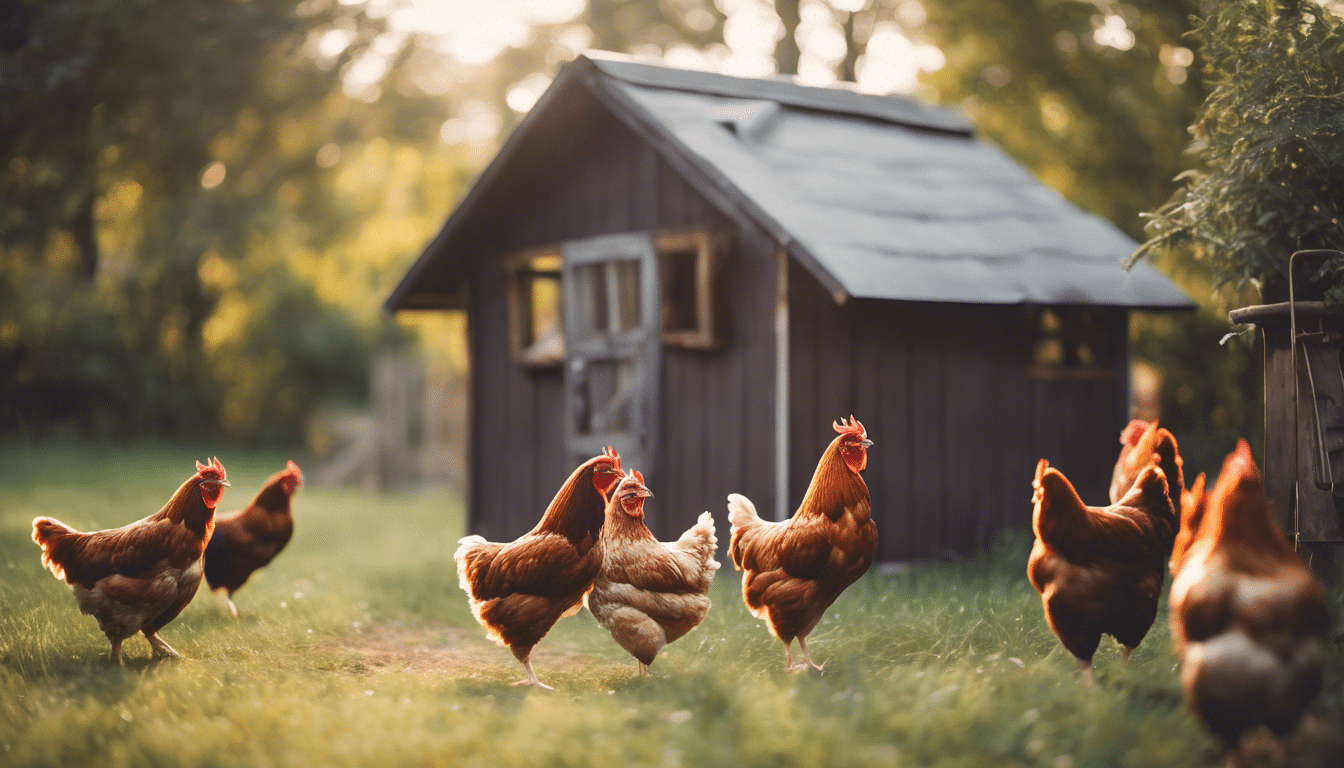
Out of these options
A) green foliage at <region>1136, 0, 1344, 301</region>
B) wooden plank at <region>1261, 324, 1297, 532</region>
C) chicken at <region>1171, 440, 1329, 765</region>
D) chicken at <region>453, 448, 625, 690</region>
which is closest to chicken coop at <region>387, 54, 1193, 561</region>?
green foliage at <region>1136, 0, 1344, 301</region>

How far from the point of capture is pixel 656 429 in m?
9.36

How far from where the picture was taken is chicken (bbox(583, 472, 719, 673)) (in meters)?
5.84

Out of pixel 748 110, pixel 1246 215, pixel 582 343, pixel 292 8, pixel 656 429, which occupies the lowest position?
pixel 656 429

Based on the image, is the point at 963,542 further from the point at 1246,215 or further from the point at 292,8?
the point at 292,8

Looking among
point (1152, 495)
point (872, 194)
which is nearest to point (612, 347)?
point (872, 194)

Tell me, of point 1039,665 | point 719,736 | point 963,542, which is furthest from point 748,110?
point 719,736

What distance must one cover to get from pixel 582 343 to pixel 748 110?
2.67 meters

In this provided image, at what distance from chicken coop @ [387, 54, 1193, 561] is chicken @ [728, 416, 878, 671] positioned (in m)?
1.75

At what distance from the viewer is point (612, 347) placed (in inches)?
379

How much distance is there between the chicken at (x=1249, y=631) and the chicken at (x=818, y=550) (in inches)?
74.8

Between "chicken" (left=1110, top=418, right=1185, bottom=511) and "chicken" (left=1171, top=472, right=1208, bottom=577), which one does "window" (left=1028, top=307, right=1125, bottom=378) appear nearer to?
"chicken" (left=1110, top=418, right=1185, bottom=511)

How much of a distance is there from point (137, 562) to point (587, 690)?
2.52 m

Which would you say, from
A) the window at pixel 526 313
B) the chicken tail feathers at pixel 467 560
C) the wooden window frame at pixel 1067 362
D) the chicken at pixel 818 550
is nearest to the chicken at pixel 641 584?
the chicken at pixel 818 550

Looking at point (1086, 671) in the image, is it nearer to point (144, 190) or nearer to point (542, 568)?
point (542, 568)
